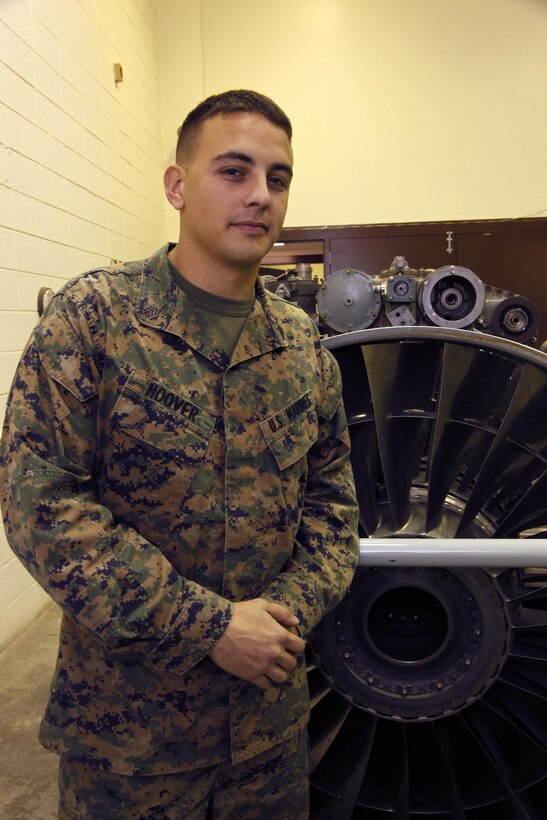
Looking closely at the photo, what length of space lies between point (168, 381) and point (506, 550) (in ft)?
2.14

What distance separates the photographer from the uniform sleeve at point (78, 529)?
97cm

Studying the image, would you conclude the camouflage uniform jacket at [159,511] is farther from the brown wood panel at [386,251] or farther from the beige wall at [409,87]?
the beige wall at [409,87]

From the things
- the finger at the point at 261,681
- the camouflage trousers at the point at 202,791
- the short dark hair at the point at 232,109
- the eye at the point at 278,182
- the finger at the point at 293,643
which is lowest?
the camouflage trousers at the point at 202,791

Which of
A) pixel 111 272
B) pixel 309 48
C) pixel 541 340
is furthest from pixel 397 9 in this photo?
pixel 111 272

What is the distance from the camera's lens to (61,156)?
3.69 m

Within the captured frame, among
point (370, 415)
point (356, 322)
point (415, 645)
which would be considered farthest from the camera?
point (356, 322)

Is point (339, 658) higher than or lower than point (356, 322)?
lower

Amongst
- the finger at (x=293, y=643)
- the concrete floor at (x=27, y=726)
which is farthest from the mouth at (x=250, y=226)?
the concrete floor at (x=27, y=726)

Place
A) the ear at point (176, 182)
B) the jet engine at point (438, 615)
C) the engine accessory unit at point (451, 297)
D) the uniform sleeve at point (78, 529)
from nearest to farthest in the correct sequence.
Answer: the uniform sleeve at point (78, 529)
the ear at point (176, 182)
the jet engine at point (438, 615)
the engine accessory unit at point (451, 297)

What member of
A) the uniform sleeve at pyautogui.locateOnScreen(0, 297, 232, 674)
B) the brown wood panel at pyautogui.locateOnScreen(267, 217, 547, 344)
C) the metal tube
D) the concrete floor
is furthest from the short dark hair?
the brown wood panel at pyautogui.locateOnScreen(267, 217, 547, 344)

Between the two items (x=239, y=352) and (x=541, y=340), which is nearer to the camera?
(x=239, y=352)

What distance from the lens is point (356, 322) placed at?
254 centimetres

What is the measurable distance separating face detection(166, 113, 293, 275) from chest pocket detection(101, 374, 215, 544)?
0.28 m

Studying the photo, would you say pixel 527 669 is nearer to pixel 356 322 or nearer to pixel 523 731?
pixel 523 731
